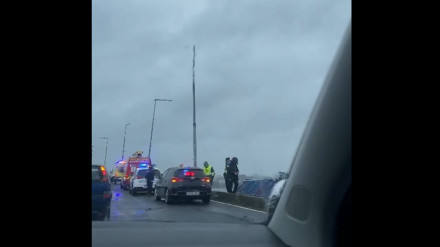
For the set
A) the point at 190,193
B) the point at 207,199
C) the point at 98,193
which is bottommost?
the point at 207,199

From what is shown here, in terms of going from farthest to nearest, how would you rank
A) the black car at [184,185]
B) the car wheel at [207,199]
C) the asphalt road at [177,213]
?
the car wheel at [207,199]
the black car at [184,185]
the asphalt road at [177,213]

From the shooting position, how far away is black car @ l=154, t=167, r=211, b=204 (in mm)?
15336

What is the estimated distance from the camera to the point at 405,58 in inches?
93.3

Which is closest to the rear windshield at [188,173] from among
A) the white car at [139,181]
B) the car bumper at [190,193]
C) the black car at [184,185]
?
the black car at [184,185]

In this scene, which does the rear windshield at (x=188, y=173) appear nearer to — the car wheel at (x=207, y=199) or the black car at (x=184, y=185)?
the black car at (x=184, y=185)

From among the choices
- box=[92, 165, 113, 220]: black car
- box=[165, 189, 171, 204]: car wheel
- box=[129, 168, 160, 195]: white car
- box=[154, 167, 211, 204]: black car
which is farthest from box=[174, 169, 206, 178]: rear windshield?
box=[92, 165, 113, 220]: black car

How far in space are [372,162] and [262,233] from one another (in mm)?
734

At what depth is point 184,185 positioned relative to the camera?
1670cm

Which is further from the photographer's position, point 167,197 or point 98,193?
point 167,197

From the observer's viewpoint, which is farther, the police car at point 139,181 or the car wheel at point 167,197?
the police car at point 139,181

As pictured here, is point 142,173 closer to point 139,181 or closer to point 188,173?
point 139,181

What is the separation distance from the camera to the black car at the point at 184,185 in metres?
15.3

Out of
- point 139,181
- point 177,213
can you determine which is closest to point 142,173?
point 139,181
